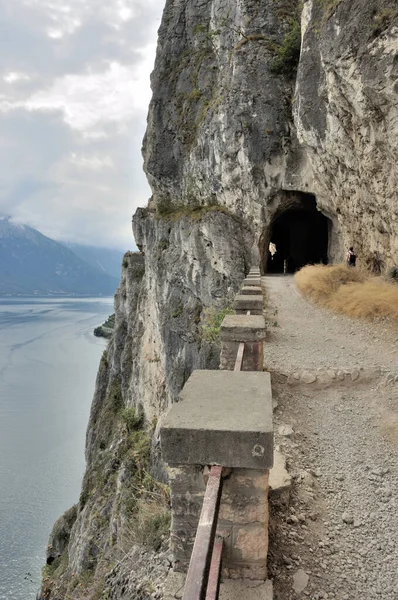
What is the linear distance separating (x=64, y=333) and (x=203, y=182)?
304 ft

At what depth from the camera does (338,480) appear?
3.93 m

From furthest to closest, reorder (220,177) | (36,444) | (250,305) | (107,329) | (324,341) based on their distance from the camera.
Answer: (107,329) < (36,444) < (220,177) < (324,341) < (250,305)

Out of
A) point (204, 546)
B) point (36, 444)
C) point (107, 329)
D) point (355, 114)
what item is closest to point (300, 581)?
point (204, 546)

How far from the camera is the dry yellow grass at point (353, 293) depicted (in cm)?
1013

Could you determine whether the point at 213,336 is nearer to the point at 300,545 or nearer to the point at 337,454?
the point at 337,454

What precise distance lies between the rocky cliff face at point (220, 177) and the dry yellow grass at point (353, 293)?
82.9 inches

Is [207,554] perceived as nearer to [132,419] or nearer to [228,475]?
[228,475]

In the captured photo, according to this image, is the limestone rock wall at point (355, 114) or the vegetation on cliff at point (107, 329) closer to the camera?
the limestone rock wall at point (355, 114)

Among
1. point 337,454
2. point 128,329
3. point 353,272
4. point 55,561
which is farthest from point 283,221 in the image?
point 337,454

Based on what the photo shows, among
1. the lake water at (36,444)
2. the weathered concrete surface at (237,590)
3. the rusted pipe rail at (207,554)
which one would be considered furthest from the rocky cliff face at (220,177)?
the lake water at (36,444)

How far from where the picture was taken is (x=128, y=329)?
34219 millimetres

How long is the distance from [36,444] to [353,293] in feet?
143

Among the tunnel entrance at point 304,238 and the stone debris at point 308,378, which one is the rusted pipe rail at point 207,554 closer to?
the stone debris at point 308,378

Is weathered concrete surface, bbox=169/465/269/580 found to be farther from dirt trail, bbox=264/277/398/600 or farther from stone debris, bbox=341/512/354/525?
stone debris, bbox=341/512/354/525
